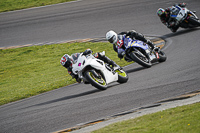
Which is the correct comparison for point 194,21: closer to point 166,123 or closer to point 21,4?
Result: point 166,123

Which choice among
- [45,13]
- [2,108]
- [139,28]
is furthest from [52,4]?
[2,108]

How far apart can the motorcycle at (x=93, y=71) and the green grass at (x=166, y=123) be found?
345 centimetres

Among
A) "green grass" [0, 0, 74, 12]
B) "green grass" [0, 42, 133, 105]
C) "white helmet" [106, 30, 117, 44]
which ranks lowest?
"green grass" [0, 42, 133, 105]

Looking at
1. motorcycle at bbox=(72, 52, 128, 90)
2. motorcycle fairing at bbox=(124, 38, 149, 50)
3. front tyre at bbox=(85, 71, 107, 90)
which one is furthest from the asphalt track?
motorcycle fairing at bbox=(124, 38, 149, 50)

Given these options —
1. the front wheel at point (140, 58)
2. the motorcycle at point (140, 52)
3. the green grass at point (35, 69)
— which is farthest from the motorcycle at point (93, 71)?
the green grass at point (35, 69)

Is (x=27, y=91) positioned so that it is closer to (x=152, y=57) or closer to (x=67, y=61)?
(x=67, y=61)

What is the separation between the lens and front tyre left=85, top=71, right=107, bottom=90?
9717 millimetres

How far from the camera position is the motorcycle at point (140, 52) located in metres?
12.0

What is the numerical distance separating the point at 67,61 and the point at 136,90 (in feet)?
7.53

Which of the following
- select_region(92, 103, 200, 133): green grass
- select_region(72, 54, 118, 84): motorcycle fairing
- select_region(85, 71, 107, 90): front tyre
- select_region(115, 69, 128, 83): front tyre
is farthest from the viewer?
select_region(115, 69, 128, 83): front tyre

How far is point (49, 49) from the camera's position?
20438 mm

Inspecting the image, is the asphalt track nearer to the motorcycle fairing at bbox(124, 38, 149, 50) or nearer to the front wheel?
the front wheel

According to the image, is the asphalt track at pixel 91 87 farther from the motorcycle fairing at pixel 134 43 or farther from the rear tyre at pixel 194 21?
the motorcycle fairing at pixel 134 43

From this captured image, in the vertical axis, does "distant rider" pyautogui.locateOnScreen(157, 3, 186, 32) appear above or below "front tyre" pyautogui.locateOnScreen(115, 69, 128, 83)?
above
